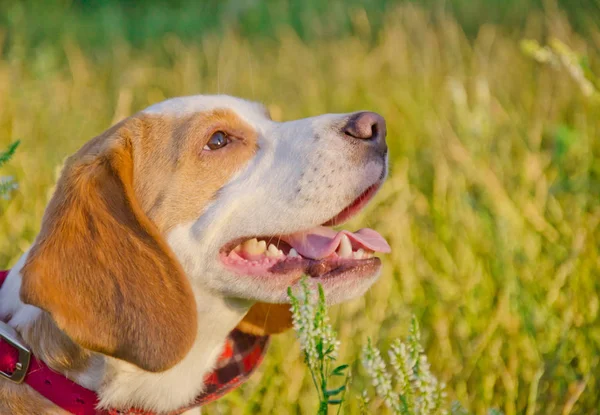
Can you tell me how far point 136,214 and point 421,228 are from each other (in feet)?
6.22

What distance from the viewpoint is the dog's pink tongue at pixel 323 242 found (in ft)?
7.25

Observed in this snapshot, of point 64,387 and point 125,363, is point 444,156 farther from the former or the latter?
point 64,387

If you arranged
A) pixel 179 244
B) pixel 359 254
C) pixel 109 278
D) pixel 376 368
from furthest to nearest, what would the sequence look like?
pixel 359 254
pixel 179 244
pixel 109 278
pixel 376 368

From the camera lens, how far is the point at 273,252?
2232 mm

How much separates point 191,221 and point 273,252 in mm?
232

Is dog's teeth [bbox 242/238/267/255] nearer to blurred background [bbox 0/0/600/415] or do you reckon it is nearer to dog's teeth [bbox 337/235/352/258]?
dog's teeth [bbox 337/235/352/258]

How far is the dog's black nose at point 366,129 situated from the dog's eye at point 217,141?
1.06 feet

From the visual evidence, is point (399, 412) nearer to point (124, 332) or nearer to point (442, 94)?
point (124, 332)

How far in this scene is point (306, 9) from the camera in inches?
317

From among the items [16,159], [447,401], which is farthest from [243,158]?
[16,159]

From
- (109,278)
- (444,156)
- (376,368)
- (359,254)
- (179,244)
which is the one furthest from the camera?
(444,156)

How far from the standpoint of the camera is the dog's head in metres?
1.92

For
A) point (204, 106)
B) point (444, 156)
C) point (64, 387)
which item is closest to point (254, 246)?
point (204, 106)

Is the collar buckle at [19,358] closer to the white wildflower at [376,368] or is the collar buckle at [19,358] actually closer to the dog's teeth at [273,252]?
the dog's teeth at [273,252]
